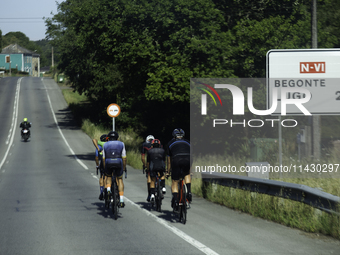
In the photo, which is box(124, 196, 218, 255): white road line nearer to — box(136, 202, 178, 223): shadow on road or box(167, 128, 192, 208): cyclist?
box(136, 202, 178, 223): shadow on road

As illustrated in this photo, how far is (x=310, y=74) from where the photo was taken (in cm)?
1528

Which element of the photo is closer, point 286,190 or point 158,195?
point 286,190

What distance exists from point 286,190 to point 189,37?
652 inches

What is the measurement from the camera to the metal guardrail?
317 inches

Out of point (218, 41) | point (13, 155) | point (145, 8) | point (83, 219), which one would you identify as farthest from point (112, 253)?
point (13, 155)

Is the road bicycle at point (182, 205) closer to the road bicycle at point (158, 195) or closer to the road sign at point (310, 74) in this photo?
the road bicycle at point (158, 195)

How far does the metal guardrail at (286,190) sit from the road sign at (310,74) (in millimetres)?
3589

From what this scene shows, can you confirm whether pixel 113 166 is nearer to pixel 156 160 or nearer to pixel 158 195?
pixel 156 160

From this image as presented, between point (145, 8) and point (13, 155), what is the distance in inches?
562

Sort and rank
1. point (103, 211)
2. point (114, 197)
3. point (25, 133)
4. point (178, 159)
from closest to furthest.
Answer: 1. point (178, 159)
2. point (114, 197)
3. point (103, 211)
4. point (25, 133)

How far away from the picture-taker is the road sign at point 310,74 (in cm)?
1480

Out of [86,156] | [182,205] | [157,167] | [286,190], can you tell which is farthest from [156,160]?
[86,156]

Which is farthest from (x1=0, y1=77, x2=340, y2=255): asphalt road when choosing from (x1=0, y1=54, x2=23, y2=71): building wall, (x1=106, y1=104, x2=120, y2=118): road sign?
(x1=0, y1=54, x2=23, y2=71): building wall

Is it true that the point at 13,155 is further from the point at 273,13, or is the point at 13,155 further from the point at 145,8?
the point at 273,13
